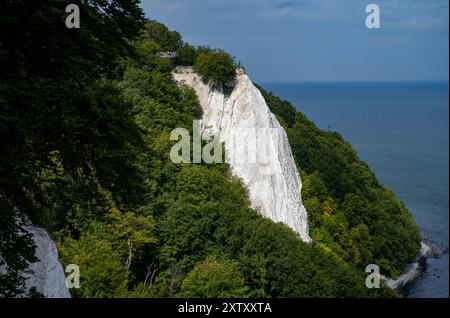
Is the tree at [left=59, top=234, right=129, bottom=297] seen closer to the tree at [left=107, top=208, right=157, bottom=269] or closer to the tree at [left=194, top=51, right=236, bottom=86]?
the tree at [left=107, top=208, right=157, bottom=269]

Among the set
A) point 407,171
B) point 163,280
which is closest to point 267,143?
point 163,280

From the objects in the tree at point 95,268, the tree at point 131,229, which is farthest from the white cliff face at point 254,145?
the tree at point 95,268

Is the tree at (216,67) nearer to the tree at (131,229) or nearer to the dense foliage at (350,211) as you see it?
the dense foliage at (350,211)

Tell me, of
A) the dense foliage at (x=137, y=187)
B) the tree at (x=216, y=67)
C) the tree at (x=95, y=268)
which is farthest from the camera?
the tree at (x=216, y=67)

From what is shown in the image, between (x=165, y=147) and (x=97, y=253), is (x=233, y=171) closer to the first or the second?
(x=165, y=147)

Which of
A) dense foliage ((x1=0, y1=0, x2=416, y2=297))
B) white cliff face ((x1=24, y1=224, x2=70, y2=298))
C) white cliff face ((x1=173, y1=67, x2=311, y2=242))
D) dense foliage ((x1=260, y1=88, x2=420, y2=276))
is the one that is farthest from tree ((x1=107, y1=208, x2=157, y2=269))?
dense foliage ((x1=260, y1=88, x2=420, y2=276))

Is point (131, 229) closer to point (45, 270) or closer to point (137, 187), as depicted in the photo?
point (45, 270)
